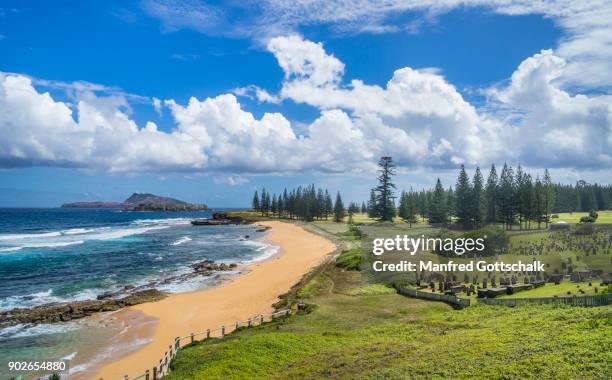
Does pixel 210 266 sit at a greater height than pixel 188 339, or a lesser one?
greater

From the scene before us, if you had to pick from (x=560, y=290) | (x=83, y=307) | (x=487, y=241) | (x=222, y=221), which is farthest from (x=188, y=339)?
(x=222, y=221)

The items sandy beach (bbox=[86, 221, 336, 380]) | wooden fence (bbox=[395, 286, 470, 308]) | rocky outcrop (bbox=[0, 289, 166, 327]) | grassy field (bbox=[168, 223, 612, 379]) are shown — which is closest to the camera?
grassy field (bbox=[168, 223, 612, 379])

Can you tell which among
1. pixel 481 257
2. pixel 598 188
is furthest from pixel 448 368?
pixel 598 188

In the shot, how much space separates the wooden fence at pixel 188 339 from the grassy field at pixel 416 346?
560mm

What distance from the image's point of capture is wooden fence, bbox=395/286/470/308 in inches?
917

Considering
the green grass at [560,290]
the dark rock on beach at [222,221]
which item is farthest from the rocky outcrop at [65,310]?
the dark rock on beach at [222,221]

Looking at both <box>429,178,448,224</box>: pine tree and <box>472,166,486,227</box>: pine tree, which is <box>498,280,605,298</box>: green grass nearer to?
<box>472,166,486,227</box>: pine tree

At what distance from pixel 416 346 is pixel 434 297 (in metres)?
11.3

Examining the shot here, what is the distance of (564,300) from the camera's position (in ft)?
64.2

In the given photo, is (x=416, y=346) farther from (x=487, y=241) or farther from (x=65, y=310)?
(x=487, y=241)

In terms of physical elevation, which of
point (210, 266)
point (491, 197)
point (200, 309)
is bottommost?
point (200, 309)

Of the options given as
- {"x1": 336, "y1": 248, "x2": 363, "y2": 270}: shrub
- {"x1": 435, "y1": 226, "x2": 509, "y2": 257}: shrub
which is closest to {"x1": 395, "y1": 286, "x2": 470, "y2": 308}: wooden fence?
{"x1": 336, "y1": 248, "x2": 363, "y2": 270}: shrub

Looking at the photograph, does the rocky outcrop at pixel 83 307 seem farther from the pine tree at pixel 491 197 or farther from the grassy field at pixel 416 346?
the pine tree at pixel 491 197

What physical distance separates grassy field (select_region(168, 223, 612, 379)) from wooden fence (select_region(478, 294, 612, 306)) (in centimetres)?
99
